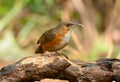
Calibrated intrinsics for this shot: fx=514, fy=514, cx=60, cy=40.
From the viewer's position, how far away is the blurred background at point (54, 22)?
7.08 meters

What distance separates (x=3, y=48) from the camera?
6.97 m

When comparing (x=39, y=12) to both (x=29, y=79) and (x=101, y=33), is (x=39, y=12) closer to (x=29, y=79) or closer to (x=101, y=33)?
(x=101, y=33)

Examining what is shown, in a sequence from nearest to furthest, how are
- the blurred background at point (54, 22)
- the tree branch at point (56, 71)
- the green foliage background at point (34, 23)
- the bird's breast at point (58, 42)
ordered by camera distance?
the tree branch at point (56, 71), the bird's breast at point (58, 42), the green foliage background at point (34, 23), the blurred background at point (54, 22)

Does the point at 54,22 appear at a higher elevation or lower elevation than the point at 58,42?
higher

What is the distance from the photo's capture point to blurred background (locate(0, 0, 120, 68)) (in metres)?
7.08

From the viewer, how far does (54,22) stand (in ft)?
25.0

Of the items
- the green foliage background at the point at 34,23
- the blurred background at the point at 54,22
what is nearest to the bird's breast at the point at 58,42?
the green foliage background at the point at 34,23

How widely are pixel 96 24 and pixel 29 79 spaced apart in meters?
4.30

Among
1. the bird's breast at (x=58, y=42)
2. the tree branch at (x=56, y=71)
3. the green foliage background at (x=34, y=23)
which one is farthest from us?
the green foliage background at (x=34, y=23)

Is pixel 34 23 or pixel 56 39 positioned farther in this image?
pixel 34 23

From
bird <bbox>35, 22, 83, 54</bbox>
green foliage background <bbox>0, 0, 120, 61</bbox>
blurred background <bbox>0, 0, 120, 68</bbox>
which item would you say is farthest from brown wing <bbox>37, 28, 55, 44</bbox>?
blurred background <bbox>0, 0, 120, 68</bbox>

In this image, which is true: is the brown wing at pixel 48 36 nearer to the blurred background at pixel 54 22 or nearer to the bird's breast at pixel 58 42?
the bird's breast at pixel 58 42

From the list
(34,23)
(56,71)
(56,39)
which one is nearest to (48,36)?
(56,39)

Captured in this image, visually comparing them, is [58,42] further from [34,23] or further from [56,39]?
[34,23]
